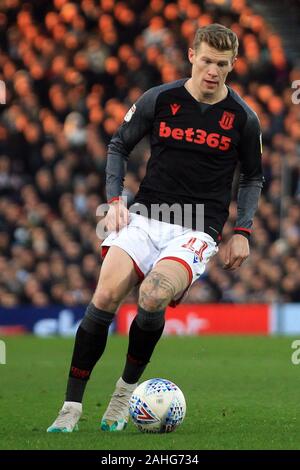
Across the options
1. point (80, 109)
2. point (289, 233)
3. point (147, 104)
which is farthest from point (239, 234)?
point (80, 109)

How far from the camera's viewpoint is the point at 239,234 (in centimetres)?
736

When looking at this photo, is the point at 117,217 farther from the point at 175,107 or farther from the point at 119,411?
the point at 119,411

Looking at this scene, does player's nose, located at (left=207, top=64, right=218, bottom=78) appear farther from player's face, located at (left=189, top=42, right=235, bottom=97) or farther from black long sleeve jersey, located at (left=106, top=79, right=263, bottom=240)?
black long sleeve jersey, located at (left=106, top=79, right=263, bottom=240)

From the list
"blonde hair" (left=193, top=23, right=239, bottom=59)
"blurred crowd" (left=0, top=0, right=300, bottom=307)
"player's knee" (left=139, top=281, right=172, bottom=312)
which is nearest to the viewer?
"player's knee" (left=139, top=281, right=172, bottom=312)

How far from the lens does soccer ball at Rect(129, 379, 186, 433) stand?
271 inches

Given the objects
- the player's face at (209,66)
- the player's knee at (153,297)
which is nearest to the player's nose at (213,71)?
the player's face at (209,66)

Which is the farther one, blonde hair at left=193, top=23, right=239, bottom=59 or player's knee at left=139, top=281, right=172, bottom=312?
blonde hair at left=193, top=23, right=239, bottom=59

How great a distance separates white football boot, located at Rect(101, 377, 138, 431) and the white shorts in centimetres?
64

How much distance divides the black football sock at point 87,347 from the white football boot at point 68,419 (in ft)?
0.16

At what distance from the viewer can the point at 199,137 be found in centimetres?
719

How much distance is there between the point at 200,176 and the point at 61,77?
14.5 m

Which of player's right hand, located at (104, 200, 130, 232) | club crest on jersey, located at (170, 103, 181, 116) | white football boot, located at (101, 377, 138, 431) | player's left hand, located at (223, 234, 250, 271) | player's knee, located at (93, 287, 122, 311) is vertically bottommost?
white football boot, located at (101, 377, 138, 431)

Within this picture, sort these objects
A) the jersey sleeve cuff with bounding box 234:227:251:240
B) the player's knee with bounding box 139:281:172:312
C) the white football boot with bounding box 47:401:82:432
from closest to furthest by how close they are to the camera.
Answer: the player's knee with bounding box 139:281:172:312, the white football boot with bounding box 47:401:82:432, the jersey sleeve cuff with bounding box 234:227:251:240

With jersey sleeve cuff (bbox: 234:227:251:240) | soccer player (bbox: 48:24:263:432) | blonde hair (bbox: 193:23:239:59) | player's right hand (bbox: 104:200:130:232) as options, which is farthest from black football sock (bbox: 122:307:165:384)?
blonde hair (bbox: 193:23:239:59)
